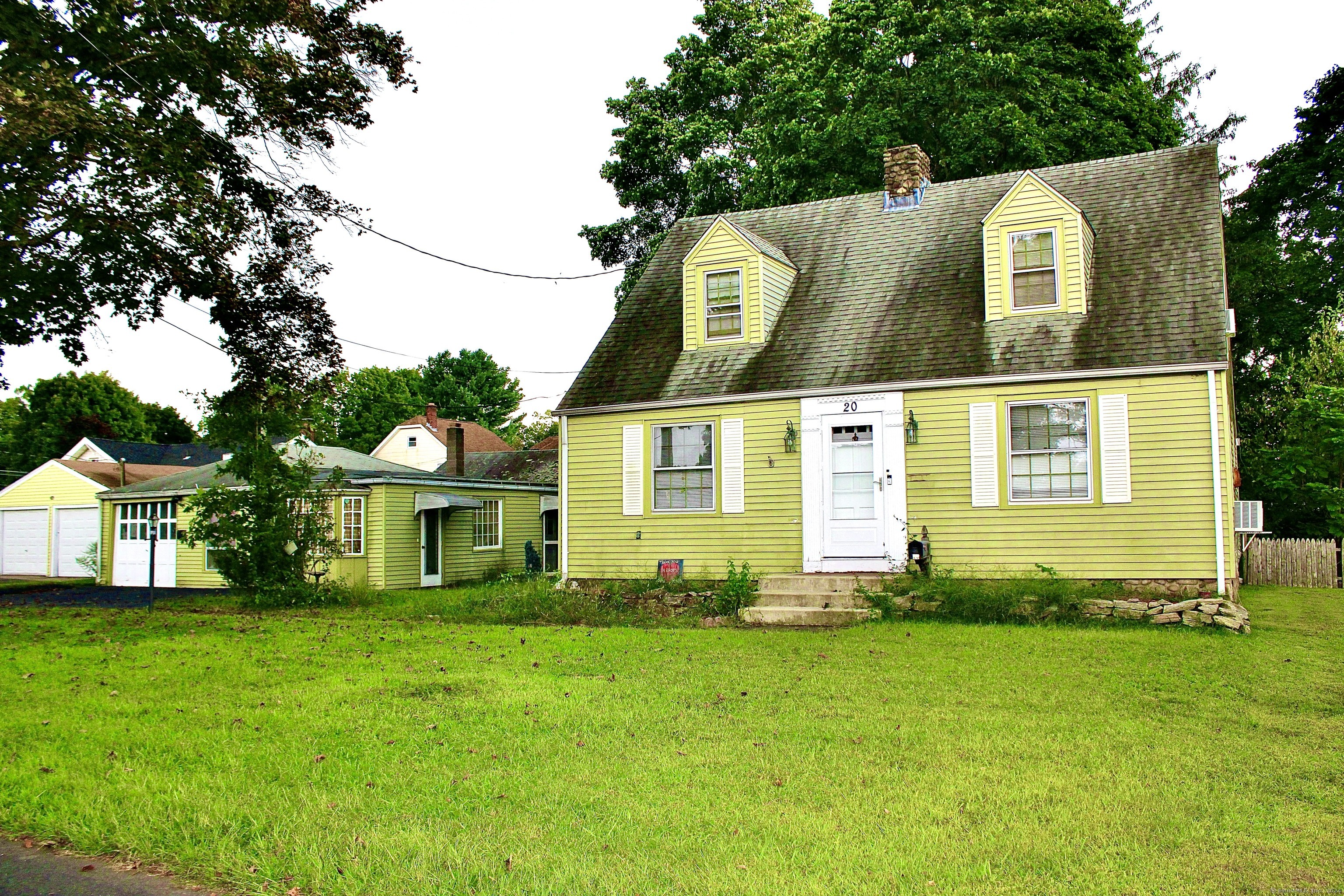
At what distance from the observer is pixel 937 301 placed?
1566 cm

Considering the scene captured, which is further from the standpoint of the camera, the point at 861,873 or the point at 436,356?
the point at 436,356

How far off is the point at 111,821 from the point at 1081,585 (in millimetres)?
11935

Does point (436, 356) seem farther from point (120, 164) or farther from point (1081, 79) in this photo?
point (120, 164)

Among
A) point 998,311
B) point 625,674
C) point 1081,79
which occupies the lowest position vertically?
point 625,674

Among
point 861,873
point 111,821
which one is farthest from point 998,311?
point 111,821

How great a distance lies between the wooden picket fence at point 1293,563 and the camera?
20688 millimetres

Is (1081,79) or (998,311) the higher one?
(1081,79)

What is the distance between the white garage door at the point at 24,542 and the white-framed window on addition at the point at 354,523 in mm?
17653

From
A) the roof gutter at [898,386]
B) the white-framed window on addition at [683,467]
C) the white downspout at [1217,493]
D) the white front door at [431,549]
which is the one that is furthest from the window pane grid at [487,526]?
the white downspout at [1217,493]

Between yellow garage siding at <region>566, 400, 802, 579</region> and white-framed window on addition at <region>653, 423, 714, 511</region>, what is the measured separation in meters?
0.12

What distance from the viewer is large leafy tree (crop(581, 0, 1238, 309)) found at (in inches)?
892

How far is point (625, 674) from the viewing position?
9227mm

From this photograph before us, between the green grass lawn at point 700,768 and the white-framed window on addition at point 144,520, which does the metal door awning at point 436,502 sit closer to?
the white-framed window on addition at point 144,520

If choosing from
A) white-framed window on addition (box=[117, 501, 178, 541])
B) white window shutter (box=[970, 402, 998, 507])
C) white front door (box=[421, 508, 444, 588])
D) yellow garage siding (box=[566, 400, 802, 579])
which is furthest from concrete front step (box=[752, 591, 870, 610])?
white-framed window on addition (box=[117, 501, 178, 541])
